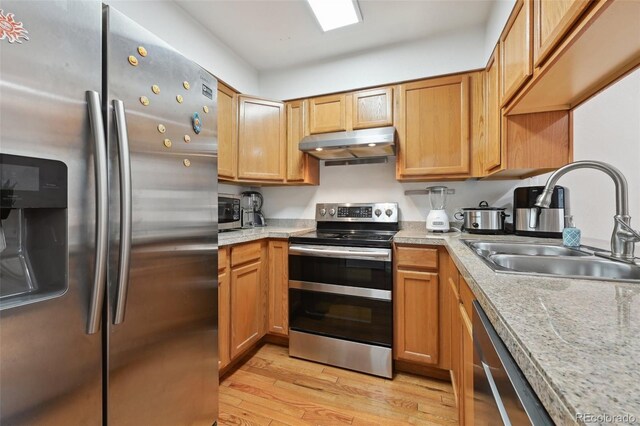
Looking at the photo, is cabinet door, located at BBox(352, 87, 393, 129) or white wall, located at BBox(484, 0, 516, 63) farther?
cabinet door, located at BBox(352, 87, 393, 129)

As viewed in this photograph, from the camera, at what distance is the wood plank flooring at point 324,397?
1473 mm

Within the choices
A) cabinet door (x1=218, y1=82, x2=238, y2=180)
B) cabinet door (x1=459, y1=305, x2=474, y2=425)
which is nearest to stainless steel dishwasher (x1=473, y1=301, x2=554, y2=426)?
cabinet door (x1=459, y1=305, x2=474, y2=425)

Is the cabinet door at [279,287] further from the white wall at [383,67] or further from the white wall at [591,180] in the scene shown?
the white wall at [383,67]

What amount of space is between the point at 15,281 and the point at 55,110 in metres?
0.44

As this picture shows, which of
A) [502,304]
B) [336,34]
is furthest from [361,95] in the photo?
[502,304]

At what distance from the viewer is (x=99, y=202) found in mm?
739

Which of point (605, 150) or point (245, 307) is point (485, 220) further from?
point (245, 307)

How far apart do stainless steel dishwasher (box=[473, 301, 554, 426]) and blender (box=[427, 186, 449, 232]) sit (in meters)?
1.28

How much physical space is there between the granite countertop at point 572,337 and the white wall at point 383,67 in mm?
1921

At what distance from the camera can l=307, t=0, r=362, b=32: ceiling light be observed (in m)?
1.77

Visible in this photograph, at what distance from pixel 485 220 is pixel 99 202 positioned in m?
2.08

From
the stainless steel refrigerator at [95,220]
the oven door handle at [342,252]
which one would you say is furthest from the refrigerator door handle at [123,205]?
the oven door handle at [342,252]

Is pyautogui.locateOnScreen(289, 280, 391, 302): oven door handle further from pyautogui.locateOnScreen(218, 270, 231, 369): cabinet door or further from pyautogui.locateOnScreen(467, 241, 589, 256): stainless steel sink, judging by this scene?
pyautogui.locateOnScreen(467, 241, 589, 256): stainless steel sink

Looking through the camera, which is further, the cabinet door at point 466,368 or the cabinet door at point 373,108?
the cabinet door at point 373,108
